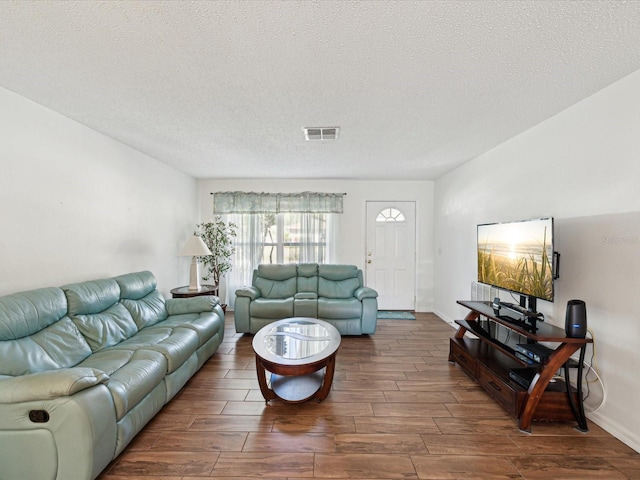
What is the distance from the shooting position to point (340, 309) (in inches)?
157

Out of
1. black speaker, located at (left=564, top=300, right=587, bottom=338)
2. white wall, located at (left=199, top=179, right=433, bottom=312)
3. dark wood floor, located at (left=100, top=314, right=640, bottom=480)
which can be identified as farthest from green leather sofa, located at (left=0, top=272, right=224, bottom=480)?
black speaker, located at (left=564, top=300, right=587, bottom=338)

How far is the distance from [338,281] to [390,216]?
166 centimetres

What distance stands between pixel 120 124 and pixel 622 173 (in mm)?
4005

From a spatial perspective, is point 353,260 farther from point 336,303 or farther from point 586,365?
point 586,365

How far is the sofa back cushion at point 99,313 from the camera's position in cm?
233

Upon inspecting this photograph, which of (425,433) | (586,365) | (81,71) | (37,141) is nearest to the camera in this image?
(81,71)

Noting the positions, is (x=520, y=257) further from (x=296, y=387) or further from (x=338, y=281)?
(x=338, y=281)

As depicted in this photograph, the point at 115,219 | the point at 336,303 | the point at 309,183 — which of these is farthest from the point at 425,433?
the point at 309,183

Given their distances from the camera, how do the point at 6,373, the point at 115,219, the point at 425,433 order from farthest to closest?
the point at 115,219 → the point at 425,433 → the point at 6,373

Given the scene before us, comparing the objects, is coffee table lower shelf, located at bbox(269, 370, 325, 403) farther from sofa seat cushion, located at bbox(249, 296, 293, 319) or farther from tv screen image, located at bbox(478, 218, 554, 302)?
tv screen image, located at bbox(478, 218, 554, 302)

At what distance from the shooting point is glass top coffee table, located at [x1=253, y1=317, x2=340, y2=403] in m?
2.24

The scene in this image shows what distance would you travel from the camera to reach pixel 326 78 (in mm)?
1933

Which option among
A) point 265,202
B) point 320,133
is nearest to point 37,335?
point 320,133

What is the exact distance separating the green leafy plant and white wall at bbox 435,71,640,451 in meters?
4.14
